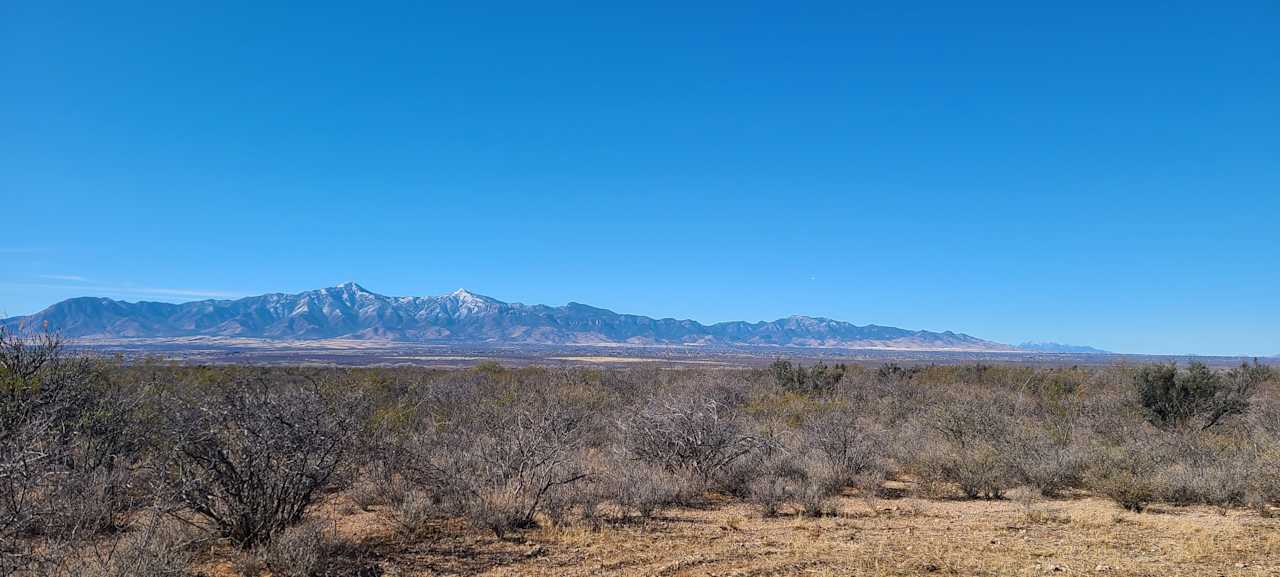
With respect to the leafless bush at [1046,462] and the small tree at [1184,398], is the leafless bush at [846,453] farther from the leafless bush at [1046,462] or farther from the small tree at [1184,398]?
the small tree at [1184,398]

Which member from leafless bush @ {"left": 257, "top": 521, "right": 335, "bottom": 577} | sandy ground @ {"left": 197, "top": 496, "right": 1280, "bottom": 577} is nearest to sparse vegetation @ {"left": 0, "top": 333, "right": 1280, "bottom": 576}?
leafless bush @ {"left": 257, "top": 521, "right": 335, "bottom": 577}

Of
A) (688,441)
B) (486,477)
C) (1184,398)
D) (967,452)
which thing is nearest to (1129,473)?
(967,452)

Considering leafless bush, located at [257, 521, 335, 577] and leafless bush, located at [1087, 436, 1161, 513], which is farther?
leafless bush, located at [1087, 436, 1161, 513]

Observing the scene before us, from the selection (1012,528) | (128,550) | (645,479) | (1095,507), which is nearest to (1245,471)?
(1095,507)

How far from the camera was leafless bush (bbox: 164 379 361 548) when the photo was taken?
25.5 ft

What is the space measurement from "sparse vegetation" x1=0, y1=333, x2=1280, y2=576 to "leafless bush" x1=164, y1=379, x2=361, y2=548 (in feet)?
0.09

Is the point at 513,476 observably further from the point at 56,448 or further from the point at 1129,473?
the point at 1129,473

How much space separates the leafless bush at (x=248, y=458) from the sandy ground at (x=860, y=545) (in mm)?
674

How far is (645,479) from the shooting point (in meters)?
11.9

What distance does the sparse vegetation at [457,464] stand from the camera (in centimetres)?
760

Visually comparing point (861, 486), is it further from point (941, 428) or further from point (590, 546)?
point (590, 546)

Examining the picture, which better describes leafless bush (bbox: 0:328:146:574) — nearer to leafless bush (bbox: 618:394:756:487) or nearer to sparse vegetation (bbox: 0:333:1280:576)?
sparse vegetation (bbox: 0:333:1280:576)

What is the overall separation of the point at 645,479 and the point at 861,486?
4.91 m

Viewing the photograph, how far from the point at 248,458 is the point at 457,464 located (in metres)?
4.19
